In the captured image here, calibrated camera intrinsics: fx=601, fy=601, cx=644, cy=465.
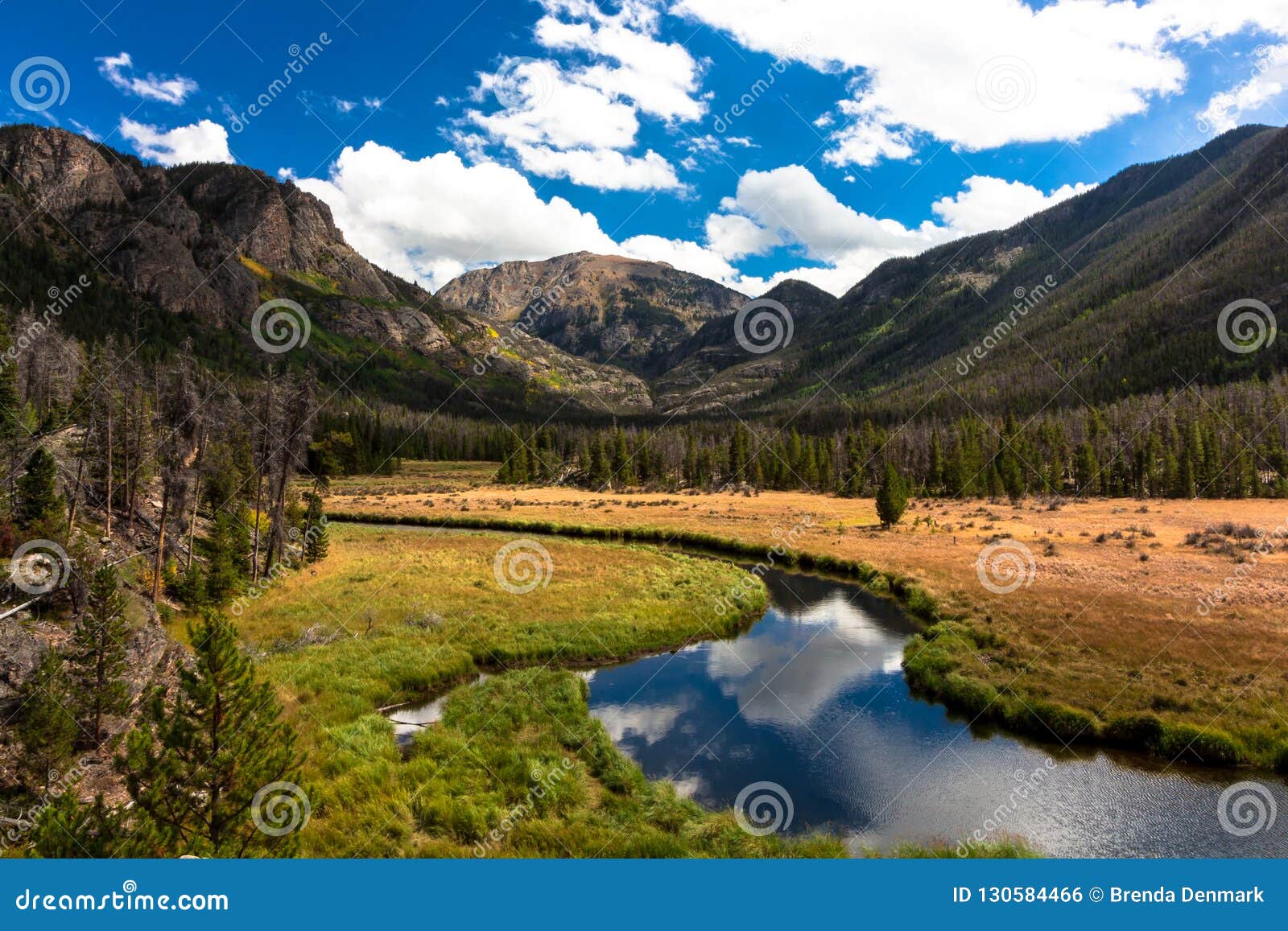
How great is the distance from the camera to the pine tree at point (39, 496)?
20016 millimetres

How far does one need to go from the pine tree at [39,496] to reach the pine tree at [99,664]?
32.2 ft

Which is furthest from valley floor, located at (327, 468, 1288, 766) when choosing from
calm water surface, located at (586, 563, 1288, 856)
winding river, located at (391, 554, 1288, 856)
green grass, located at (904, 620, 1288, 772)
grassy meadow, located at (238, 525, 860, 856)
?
grassy meadow, located at (238, 525, 860, 856)

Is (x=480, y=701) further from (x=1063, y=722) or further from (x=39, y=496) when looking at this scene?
(x=1063, y=722)

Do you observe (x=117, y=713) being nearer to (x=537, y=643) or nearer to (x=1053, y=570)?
(x=537, y=643)

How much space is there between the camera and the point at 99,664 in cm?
1300

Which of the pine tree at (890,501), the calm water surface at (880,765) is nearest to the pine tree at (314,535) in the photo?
the calm water surface at (880,765)

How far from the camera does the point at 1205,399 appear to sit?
119 metres

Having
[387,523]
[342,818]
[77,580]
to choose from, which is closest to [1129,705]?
[342,818]

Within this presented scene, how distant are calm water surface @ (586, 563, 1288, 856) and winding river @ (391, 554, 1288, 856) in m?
0.05

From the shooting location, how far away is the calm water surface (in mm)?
14430

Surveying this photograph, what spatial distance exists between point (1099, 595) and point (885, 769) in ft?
68.4

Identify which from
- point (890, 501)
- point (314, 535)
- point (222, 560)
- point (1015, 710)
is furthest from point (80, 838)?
point (890, 501)

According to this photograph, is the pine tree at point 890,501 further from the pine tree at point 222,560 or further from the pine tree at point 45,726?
the pine tree at point 45,726

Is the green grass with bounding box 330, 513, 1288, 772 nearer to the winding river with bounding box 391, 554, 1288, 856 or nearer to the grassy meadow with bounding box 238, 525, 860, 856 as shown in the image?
the winding river with bounding box 391, 554, 1288, 856
